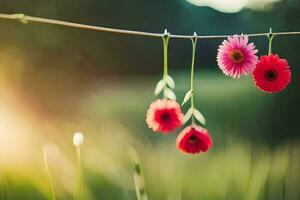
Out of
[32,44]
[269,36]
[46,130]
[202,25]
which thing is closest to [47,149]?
[46,130]

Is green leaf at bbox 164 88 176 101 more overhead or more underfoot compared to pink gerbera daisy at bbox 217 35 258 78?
more underfoot

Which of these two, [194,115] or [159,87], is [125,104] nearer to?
[159,87]

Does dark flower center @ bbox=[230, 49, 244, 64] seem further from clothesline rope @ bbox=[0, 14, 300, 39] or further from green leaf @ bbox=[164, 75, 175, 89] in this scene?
green leaf @ bbox=[164, 75, 175, 89]

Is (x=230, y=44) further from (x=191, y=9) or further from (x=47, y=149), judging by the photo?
(x=47, y=149)

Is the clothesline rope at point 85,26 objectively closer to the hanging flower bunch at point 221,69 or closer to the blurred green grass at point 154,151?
the hanging flower bunch at point 221,69

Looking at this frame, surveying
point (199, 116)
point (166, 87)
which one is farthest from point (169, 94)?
point (199, 116)

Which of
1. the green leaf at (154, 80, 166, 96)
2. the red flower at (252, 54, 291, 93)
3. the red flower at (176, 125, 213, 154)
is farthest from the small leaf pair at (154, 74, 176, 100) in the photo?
the red flower at (252, 54, 291, 93)
